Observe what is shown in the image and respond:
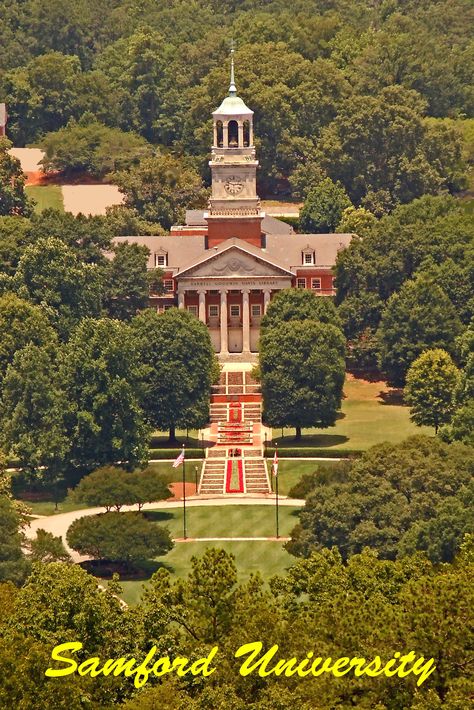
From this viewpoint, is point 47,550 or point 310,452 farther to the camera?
point 310,452

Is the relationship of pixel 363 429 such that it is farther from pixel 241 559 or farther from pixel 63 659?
pixel 63 659

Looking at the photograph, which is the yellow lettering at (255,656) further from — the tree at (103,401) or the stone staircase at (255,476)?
the tree at (103,401)

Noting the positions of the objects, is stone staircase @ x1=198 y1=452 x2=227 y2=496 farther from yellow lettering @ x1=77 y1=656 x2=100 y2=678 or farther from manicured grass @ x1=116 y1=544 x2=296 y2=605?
yellow lettering @ x1=77 y1=656 x2=100 y2=678

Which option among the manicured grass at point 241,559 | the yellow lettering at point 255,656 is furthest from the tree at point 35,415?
the yellow lettering at point 255,656

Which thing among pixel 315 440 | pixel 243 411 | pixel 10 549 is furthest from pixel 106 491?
pixel 243 411

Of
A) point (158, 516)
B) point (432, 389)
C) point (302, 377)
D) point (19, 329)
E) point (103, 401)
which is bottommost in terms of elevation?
point (158, 516)

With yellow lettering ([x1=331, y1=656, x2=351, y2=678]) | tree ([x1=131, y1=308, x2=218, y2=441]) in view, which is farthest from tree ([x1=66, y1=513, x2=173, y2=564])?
yellow lettering ([x1=331, y1=656, x2=351, y2=678])
